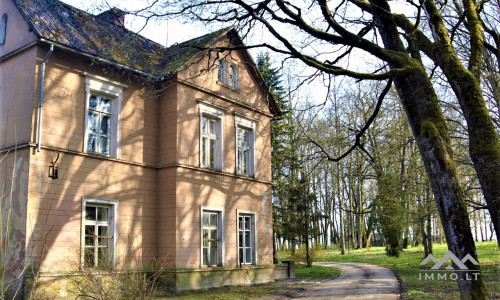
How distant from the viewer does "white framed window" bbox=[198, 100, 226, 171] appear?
16.3 metres

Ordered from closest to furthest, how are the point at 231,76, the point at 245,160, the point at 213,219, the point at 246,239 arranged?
the point at 213,219 → the point at 246,239 → the point at 231,76 → the point at 245,160

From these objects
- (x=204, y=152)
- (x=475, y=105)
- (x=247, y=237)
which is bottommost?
(x=247, y=237)

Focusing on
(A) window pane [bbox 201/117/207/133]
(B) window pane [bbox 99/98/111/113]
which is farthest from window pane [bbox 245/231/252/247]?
(B) window pane [bbox 99/98/111/113]

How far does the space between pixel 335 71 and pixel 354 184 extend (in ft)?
129

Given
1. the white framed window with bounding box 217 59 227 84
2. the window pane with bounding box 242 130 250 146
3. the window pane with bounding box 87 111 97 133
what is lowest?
the window pane with bounding box 87 111 97 133

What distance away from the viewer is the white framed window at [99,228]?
41.1ft

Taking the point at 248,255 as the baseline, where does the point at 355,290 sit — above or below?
below

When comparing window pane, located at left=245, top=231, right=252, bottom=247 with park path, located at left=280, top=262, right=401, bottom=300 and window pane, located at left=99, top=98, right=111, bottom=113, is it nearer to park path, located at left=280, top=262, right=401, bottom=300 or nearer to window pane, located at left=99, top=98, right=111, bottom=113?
park path, located at left=280, top=262, right=401, bottom=300

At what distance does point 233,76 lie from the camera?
725 inches

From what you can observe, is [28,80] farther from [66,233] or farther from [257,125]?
[257,125]

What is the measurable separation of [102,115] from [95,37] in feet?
8.57

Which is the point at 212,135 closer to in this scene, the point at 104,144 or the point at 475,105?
the point at 104,144

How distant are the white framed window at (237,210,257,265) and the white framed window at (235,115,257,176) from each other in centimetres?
176

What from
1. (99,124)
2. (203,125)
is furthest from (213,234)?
(99,124)
